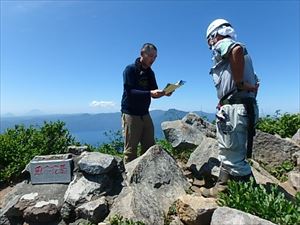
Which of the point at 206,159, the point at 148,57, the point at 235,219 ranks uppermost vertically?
the point at 148,57

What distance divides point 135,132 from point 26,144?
3.07m

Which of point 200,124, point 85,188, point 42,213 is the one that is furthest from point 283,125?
point 42,213

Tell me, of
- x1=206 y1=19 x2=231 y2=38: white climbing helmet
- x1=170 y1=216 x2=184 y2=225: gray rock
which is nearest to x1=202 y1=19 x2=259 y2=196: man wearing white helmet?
x1=206 y1=19 x2=231 y2=38: white climbing helmet

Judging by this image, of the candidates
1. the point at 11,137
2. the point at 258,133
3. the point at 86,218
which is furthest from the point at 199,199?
the point at 11,137

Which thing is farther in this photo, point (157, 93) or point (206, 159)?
point (206, 159)

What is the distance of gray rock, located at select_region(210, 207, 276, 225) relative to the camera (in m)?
3.55

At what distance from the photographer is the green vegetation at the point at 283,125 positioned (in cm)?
942

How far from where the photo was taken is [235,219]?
3586 mm

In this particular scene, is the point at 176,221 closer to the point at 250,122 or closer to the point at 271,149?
the point at 250,122

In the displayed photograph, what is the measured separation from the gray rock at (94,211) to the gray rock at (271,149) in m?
3.69

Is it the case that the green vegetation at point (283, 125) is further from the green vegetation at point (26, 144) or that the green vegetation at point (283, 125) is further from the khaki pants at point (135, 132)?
the green vegetation at point (26, 144)

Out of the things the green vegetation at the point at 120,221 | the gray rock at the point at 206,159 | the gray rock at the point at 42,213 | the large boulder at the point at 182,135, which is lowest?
the gray rock at the point at 42,213

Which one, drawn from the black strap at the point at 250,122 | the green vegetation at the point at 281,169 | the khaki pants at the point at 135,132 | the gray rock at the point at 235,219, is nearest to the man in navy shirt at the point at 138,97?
the khaki pants at the point at 135,132

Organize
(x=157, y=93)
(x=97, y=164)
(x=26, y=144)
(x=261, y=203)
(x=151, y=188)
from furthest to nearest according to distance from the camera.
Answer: (x=26, y=144) → (x=157, y=93) → (x=97, y=164) → (x=151, y=188) → (x=261, y=203)
